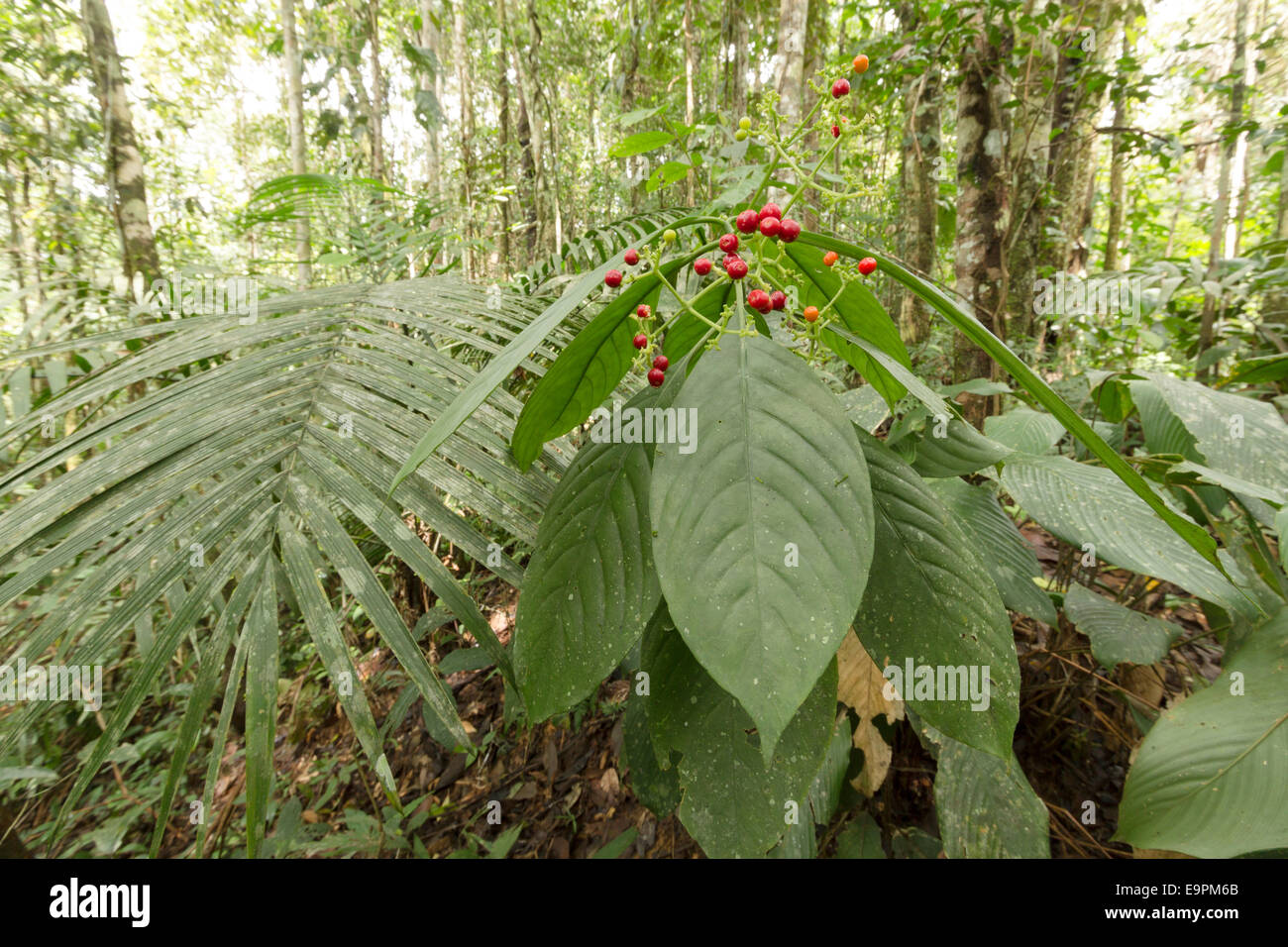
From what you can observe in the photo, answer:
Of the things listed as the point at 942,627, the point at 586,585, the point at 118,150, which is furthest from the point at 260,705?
the point at 118,150

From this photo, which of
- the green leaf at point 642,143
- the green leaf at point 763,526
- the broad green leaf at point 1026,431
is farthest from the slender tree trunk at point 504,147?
the green leaf at point 763,526

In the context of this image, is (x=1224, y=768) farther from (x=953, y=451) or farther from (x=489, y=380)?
(x=489, y=380)

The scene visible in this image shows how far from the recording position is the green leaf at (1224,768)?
65 cm

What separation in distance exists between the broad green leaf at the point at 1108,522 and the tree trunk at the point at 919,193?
323cm

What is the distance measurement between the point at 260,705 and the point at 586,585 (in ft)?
1.04

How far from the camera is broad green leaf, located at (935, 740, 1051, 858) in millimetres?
794

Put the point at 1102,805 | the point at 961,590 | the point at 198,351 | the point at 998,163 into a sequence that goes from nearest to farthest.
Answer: the point at 961,590 < the point at 198,351 < the point at 1102,805 < the point at 998,163

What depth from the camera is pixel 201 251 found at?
5094 millimetres

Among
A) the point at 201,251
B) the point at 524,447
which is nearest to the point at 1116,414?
the point at 524,447

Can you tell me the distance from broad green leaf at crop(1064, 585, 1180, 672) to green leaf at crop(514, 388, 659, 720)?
33.9 inches
